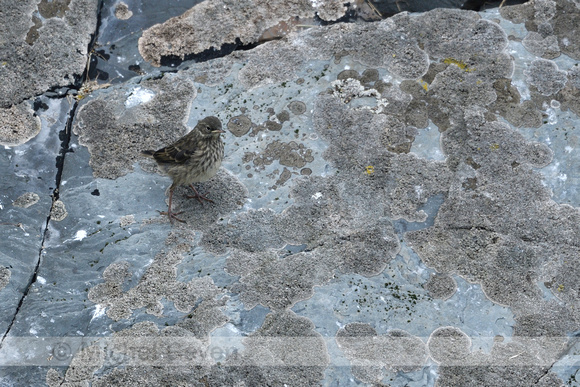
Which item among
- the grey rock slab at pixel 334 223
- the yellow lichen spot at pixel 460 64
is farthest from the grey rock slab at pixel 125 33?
the yellow lichen spot at pixel 460 64

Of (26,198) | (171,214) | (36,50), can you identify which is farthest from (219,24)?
(26,198)

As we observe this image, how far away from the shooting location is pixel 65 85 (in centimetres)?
613

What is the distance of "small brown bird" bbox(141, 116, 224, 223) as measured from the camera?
210 inches

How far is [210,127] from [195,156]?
39cm

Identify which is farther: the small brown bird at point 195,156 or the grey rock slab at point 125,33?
the grey rock slab at point 125,33

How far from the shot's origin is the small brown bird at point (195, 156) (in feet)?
17.5

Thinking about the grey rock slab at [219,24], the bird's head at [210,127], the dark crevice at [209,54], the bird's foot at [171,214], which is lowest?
the bird's foot at [171,214]

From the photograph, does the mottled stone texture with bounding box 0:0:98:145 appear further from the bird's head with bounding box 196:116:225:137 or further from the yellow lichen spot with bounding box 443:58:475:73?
the yellow lichen spot with bounding box 443:58:475:73

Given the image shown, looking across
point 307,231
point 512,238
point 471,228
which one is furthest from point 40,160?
point 512,238

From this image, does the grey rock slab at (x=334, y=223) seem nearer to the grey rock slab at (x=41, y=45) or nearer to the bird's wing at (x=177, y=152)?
the bird's wing at (x=177, y=152)

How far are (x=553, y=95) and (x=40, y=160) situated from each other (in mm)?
5664

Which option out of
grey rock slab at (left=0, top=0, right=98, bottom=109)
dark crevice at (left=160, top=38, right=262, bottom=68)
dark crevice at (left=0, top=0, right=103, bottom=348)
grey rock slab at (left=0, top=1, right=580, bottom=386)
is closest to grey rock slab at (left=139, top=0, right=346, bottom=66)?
dark crevice at (left=160, top=38, right=262, bottom=68)

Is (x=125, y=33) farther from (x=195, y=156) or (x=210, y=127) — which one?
(x=195, y=156)

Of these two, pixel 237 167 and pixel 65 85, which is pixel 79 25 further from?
pixel 237 167
